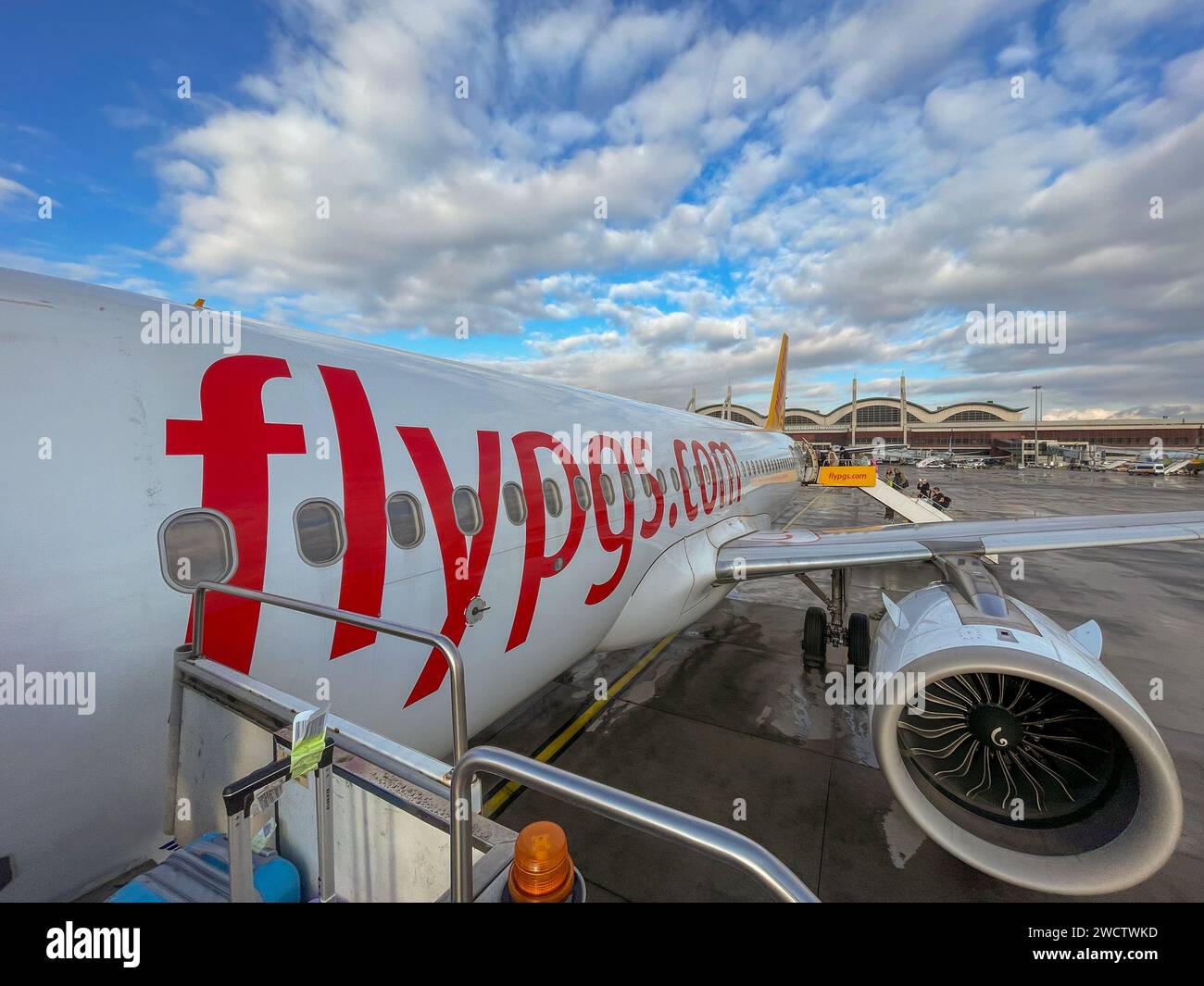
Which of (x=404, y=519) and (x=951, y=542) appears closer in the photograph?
(x=404, y=519)

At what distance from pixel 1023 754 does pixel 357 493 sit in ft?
19.5

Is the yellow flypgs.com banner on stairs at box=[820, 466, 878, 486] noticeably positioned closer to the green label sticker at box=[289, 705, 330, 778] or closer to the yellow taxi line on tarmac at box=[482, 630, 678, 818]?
the yellow taxi line on tarmac at box=[482, 630, 678, 818]

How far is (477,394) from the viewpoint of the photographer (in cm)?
506

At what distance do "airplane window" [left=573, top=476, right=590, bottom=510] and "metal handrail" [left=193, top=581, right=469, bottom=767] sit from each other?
352 cm

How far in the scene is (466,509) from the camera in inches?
170

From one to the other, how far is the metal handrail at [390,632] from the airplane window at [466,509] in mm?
1697

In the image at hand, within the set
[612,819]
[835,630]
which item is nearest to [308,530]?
[612,819]

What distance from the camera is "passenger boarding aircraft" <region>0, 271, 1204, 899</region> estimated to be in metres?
2.31

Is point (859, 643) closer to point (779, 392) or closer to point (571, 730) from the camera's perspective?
point (571, 730)

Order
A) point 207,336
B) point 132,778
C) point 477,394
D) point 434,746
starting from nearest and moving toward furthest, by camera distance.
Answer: point 132,778 → point 207,336 → point 434,746 → point 477,394

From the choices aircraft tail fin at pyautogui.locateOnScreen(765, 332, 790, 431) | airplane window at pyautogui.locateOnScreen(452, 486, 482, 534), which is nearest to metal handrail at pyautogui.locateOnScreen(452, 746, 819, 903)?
airplane window at pyautogui.locateOnScreen(452, 486, 482, 534)
